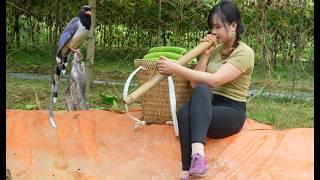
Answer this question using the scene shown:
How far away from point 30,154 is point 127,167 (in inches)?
23.6

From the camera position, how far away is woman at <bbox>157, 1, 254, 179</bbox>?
8.35 feet

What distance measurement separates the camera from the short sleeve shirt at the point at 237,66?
268 cm

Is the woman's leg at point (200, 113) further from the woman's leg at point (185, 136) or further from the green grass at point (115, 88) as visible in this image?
the green grass at point (115, 88)

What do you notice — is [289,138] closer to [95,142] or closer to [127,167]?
[127,167]

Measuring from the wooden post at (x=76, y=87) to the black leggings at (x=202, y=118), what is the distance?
1.19 metres

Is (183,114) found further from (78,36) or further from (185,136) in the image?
(78,36)

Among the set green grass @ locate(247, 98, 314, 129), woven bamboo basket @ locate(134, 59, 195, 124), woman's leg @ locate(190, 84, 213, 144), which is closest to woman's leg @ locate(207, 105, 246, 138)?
woman's leg @ locate(190, 84, 213, 144)

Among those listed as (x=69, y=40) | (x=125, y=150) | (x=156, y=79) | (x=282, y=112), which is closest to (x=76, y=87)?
(x=69, y=40)

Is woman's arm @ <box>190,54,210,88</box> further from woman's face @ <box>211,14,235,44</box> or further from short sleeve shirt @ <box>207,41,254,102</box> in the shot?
woman's face @ <box>211,14,235,44</box>

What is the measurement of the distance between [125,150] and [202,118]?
0.73 m

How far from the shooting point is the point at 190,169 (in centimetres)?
252

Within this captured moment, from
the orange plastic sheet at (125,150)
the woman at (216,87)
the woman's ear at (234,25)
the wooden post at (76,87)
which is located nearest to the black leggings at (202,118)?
the woman at (216,87)

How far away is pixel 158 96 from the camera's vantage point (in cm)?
311
